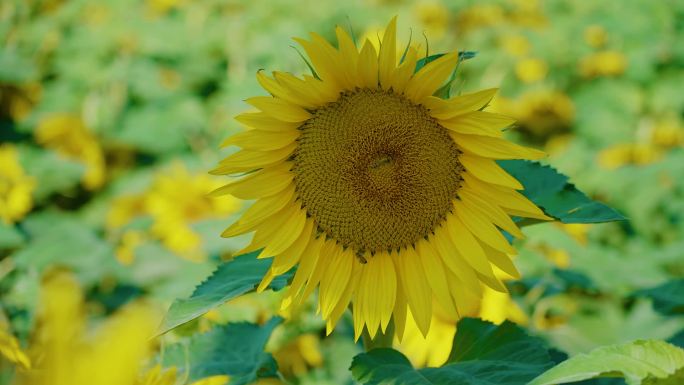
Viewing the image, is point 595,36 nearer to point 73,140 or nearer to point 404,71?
point 73,140

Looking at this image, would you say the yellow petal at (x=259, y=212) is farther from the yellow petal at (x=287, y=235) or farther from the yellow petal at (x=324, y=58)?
the yellow petal at (x=324, y=58)

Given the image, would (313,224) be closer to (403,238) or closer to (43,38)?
(403,238)

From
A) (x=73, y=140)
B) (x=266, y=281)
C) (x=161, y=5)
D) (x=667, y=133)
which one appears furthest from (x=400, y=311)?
(x=161, y=5)

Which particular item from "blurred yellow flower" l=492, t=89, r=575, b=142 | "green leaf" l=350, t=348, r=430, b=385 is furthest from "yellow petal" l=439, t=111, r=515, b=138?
"blurred yellow flower" l=492, t=89, r=575, b=142

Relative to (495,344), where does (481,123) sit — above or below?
above

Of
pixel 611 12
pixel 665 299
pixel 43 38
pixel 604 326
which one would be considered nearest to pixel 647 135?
pixel 611 12

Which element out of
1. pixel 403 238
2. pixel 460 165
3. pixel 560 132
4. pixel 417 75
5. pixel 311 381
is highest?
pixel 417 75
